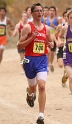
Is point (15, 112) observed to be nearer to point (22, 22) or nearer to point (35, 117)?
point (35, 117)

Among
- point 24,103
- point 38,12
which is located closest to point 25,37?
point 38,12

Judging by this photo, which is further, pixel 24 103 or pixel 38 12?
pixel 24 103

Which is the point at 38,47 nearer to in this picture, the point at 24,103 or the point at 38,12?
the point at 38,12

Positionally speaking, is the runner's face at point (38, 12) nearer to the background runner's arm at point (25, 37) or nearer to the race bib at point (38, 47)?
the background runner's arm at point (25, 37)

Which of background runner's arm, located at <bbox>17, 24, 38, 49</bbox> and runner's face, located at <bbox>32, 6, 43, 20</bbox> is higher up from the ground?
runner's face, located at <bbox>32, 6, 43, 20</bbox>

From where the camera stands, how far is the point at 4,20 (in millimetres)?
16375

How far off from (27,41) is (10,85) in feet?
16.2

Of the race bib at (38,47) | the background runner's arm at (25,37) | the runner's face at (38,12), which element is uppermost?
the runner's face at (38,12)

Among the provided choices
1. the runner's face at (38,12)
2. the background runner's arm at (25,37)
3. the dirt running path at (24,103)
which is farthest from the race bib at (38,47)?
the dirt running path at (24,103)

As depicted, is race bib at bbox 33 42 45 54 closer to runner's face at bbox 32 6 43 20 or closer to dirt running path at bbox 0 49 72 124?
runner's face at bbox 32 6 43 20

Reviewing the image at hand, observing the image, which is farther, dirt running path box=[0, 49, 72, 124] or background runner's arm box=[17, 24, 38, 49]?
dirt running path box=[0, 49, 72, 124]

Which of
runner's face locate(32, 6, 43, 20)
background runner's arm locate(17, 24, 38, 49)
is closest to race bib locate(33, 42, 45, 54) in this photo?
background runner's arm locate(17, 24, 38, 49)

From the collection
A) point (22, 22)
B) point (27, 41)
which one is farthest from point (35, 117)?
point (22, 22)

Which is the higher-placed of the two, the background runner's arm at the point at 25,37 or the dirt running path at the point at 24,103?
the background runner's arm at the point at 25,37
